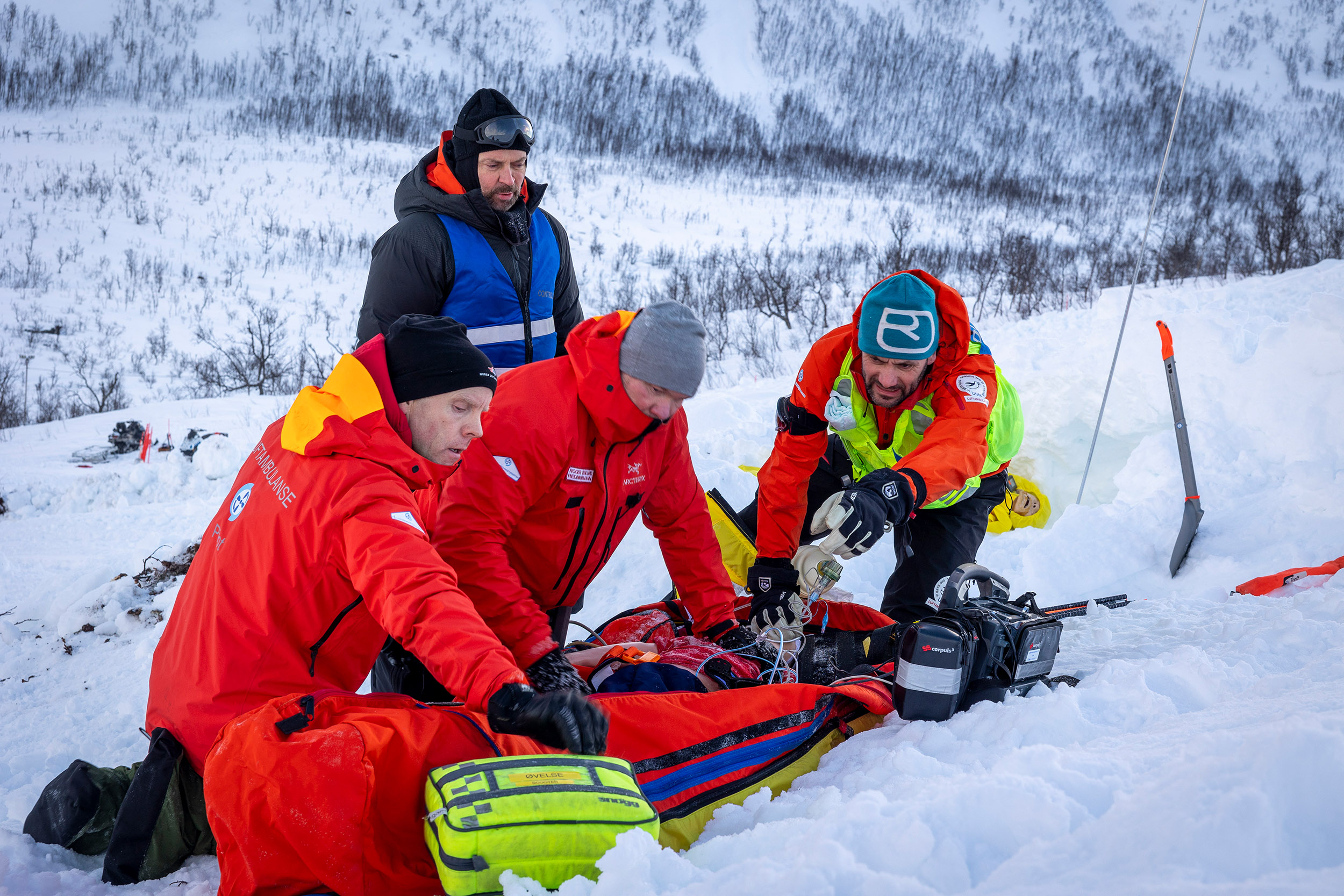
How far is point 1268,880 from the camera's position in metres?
1.00

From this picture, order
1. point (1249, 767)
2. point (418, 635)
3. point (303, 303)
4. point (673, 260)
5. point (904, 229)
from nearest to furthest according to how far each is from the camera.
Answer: point (1249, 767) → point (418, 635) → point (303, 303) → point (673, 260) → point (904, 229)

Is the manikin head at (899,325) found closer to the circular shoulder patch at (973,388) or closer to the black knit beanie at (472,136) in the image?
the circular shoulder patch at (973,388)

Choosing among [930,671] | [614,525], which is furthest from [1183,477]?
[614,525]

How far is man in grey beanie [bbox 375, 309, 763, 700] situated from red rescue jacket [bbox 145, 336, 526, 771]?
0.40m

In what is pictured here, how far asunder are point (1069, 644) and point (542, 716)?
204 cm

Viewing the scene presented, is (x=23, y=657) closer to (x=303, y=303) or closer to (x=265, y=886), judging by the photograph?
(x=265, y=886)

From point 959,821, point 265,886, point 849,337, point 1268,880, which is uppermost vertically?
point 849,337

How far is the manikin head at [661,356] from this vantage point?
2.18m

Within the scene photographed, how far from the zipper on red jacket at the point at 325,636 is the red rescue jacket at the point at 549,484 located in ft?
1.39

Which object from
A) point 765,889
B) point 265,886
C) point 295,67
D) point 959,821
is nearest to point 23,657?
point 265,886

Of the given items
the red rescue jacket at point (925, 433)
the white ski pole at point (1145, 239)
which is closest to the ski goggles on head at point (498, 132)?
the red rescue jacket at point (925, 433)

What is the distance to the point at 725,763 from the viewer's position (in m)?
1.85

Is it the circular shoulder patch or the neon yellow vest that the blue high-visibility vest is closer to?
the neon yellow vest

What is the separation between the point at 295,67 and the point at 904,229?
2261 centimetres
